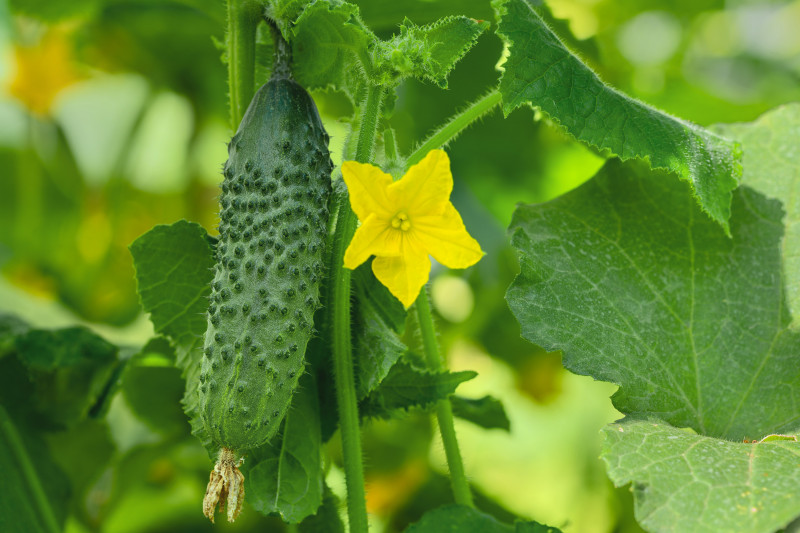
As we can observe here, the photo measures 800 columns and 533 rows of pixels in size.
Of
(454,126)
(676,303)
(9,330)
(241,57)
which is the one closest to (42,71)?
(9,330)

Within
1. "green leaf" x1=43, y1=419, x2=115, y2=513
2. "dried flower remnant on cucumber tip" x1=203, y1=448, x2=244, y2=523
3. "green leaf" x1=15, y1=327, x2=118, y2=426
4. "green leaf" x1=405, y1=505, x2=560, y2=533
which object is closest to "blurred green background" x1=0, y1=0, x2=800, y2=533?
"green leaf" x1=43, y1=419, x2=115, y2=513

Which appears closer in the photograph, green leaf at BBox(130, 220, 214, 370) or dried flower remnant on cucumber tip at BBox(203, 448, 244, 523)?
dried flower remnant on cucumber tip at BBox(203, 448, 244, 523)

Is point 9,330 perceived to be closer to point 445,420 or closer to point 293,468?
point 293,468

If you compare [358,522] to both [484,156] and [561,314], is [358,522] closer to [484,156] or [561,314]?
[561,314]

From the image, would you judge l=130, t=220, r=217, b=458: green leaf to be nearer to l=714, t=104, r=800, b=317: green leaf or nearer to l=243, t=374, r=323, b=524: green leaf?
l=243, t=374, r=323, b=524: green leaf

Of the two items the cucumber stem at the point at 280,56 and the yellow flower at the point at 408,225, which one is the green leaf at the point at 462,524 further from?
the cucumber stem at the point at 280,56

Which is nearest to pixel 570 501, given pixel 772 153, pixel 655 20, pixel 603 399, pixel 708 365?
pixel 603 399
